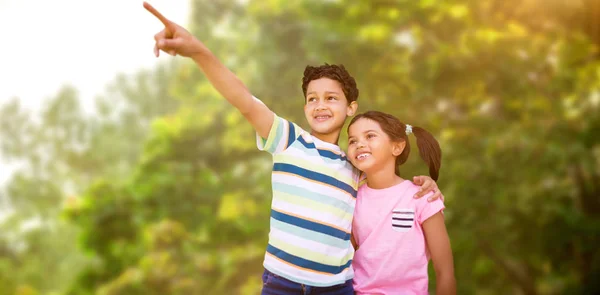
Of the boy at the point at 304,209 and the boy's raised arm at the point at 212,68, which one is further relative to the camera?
the boy at the point at 304,209

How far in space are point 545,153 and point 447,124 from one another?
1.42 m

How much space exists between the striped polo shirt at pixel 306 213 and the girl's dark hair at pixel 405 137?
0.78 feet

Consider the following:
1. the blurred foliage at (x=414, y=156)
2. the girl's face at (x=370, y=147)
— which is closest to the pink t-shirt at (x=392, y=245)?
the girl's face at (x=370, y=147)

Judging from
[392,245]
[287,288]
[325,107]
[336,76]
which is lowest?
[287,288]

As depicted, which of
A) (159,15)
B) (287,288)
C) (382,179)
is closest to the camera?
(159,15)

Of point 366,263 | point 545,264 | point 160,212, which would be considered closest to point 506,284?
point 545,264

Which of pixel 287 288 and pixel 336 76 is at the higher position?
pixel 336 76

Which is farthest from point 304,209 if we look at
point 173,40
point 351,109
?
point 173,40

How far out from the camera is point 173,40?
69.5 inches

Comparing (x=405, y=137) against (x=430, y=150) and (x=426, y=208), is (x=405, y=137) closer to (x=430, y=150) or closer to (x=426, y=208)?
(x=430, y=150)

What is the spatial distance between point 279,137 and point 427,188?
1.81ft

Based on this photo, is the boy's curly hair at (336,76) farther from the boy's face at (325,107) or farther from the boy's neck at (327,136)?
the boy's neck at (327,136)

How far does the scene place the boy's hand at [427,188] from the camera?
220cm

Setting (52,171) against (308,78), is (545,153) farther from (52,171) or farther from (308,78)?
(52,171)
